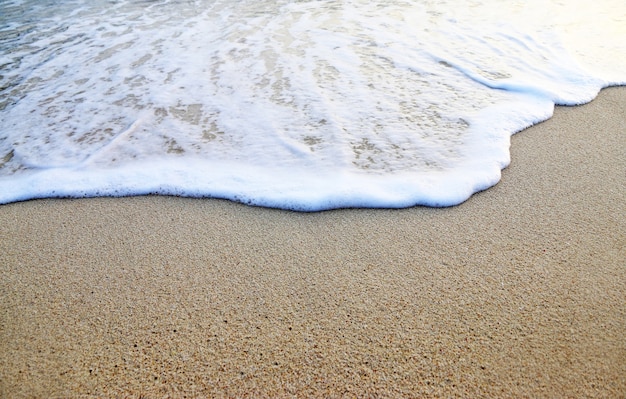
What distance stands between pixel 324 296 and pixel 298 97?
5.52 feet

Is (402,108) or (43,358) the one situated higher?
(402,108)

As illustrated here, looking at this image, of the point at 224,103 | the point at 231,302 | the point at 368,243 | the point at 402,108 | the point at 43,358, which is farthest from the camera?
the point at 224,103

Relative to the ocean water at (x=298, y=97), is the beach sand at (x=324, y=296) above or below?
below

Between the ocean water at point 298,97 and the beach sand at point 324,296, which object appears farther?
the ocean water at point 298,97

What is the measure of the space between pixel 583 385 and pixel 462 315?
0.35 m

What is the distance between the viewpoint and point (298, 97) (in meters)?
2.64

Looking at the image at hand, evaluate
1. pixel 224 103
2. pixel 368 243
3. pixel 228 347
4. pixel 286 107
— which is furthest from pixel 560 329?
pixel 224 103

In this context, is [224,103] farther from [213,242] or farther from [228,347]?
[228,347]

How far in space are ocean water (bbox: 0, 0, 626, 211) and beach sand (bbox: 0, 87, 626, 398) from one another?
0.56ft

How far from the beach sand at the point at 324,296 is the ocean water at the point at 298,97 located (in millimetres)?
169

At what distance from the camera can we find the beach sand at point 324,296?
1.10m

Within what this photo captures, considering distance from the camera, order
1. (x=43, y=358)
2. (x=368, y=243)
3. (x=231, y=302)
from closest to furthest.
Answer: (x=43, y=358), (x=231, y=302), (x=368, y=243)

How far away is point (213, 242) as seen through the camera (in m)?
1.59

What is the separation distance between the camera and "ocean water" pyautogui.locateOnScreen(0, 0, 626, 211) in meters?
1.94
